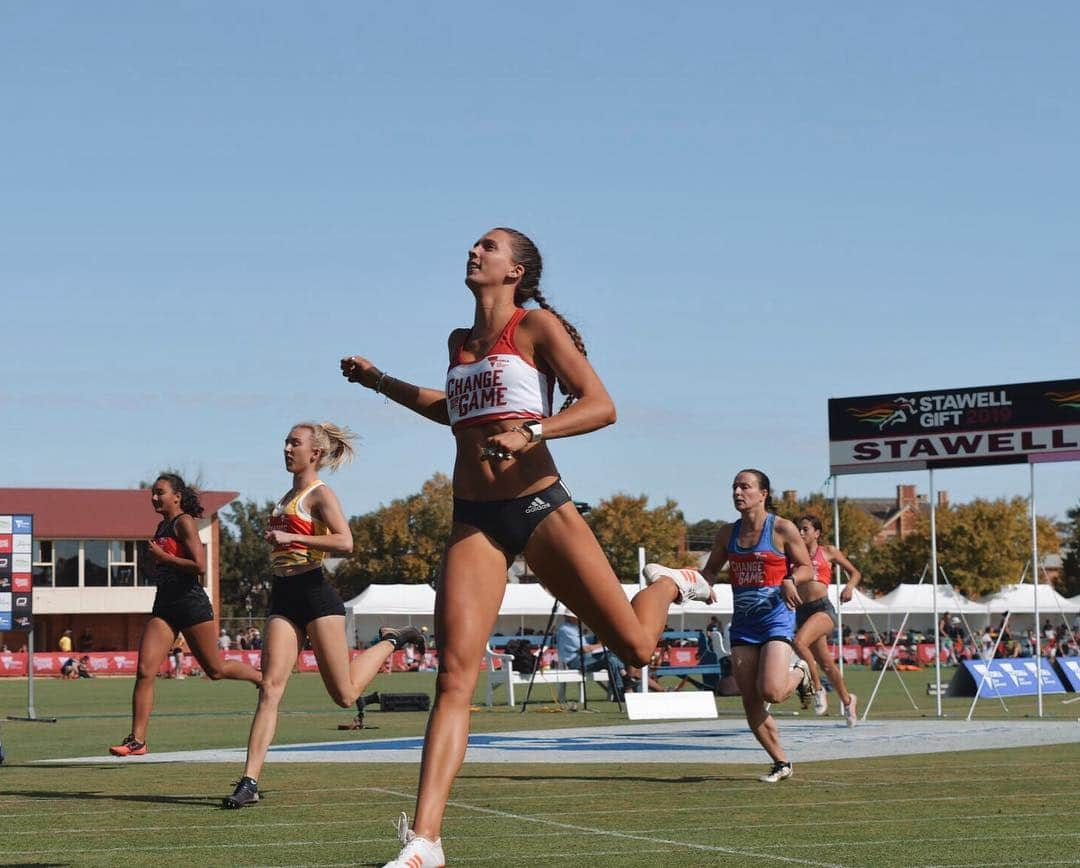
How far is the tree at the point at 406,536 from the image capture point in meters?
97.5

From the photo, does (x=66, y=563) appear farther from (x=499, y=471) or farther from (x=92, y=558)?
(x=499, y=471)

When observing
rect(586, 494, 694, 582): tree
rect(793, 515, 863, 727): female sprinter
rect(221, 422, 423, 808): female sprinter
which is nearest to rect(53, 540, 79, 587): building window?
rect(586, 494, 694, 582): tree

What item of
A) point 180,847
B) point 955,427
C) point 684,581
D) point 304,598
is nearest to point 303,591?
point 304,598

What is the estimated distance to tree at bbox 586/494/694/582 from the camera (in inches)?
3853

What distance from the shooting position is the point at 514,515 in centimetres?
617

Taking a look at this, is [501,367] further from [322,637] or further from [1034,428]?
[1034,428]

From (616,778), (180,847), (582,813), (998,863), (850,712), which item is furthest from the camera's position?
(850,712)

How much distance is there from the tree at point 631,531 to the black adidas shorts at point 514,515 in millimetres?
90895

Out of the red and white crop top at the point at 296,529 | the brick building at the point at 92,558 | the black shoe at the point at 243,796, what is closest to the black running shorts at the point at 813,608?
the red and white crop top at the point at 296,529

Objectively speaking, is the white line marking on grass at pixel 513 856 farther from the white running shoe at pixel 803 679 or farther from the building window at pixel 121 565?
the building window at pixel 121 565

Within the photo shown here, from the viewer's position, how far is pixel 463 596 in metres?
6.16

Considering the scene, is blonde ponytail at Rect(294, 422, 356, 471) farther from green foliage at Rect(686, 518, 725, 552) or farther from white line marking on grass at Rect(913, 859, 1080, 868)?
green foliage at Rect(686, 518, 725, 552)

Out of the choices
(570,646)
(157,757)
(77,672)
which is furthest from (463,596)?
(77,672)

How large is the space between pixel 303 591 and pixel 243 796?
1301mm
